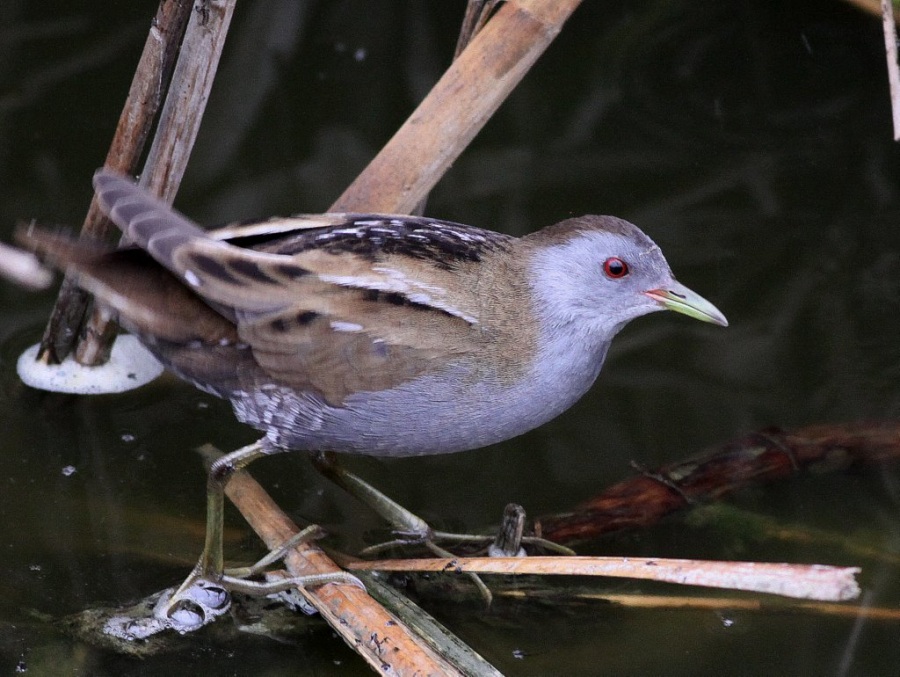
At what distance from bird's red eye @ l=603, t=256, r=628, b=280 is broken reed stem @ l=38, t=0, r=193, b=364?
121cm

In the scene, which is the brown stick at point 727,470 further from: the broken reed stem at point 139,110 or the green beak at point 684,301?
the broken reed stem at point 139,110

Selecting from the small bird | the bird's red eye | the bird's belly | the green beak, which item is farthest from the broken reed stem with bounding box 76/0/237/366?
the green beak

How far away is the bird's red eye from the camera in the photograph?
109 inches

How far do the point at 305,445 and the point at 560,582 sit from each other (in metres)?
0.78

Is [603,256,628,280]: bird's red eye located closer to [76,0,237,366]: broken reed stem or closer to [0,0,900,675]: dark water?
[0,0,900,675]: dark water

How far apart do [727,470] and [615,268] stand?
0.89m

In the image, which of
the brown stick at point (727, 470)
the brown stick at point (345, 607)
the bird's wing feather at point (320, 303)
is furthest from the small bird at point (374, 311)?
the brown stick at point (727, 470)

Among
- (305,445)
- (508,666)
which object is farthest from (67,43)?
(508,666)

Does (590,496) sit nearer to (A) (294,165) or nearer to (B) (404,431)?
(B) (404,431)

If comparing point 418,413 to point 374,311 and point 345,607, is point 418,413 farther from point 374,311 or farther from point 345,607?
point 345,607

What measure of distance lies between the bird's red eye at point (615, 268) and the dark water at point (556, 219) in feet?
2.74

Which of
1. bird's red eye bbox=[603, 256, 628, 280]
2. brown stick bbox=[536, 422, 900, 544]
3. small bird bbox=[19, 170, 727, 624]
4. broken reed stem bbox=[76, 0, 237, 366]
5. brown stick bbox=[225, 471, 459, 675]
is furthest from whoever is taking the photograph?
brown stick bbox=[536, 422, 900, 544]

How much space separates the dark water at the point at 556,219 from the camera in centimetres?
295

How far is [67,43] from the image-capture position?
14.8ft
